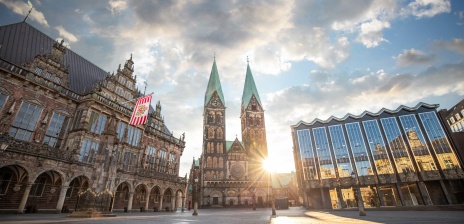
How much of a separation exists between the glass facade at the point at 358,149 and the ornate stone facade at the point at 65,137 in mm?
31544

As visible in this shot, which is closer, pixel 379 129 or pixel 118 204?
pixel 118 204

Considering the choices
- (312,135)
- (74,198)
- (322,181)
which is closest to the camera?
(74,198)

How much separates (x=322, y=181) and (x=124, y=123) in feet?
107

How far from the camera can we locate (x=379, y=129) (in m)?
36.0

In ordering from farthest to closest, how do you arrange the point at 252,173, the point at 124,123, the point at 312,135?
the point at 252,173 → the point at 312,135 → the point at 124,123

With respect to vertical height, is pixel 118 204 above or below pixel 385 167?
below

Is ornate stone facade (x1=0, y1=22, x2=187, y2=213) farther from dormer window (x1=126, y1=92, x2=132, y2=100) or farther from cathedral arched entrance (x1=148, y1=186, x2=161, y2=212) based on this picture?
→ cathedral arched entrance (x1=148, y1=186, x2=161, y2=212)

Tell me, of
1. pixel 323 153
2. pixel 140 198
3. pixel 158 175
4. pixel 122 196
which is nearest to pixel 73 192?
pixel 122 196

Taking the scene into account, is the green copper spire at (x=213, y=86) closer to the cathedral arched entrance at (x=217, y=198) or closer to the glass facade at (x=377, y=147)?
the cathedral arched entrance at (x=217, y=198)

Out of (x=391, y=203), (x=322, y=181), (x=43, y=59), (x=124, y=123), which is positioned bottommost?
(x=391, y=203)

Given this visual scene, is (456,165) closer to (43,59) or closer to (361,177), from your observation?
(361,177)

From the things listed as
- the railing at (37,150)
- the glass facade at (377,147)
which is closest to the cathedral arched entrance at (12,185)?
the railing at (37,150)

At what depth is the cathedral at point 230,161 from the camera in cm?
Answer: 4837

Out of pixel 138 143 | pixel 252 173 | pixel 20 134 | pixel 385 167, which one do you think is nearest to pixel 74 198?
pixel 20 134
